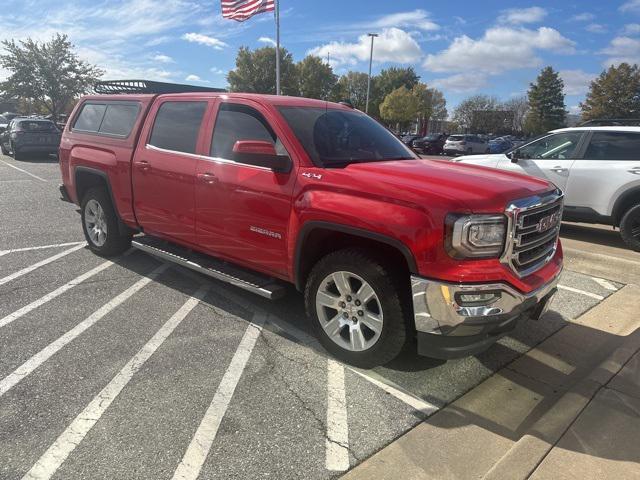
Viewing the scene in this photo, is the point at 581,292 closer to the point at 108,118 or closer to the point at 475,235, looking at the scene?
the point at 475,235

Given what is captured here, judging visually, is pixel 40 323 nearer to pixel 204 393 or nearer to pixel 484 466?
pixel 204 393

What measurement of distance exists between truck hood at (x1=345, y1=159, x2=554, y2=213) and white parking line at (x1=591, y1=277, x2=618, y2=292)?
2431 mm

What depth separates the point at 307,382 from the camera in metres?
3.27

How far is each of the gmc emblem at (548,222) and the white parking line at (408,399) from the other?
1.36 m

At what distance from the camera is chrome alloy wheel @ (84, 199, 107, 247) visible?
5.75 m

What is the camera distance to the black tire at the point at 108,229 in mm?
5566

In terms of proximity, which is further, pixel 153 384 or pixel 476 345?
pixel 153 384

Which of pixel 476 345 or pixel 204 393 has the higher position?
pixel 476 345

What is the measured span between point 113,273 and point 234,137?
2373mm

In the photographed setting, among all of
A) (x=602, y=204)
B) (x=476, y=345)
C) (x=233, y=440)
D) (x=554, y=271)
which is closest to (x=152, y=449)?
(x=233, y=440)

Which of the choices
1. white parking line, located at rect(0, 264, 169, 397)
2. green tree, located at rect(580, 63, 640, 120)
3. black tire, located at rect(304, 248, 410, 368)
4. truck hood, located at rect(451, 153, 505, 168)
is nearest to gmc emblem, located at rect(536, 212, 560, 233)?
black tire, located at rect(304, 248, 410, 368)

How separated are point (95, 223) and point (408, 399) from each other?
14.8 ft

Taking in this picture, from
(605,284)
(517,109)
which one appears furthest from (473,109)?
(605,284)

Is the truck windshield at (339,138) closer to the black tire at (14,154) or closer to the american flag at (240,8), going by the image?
the american flag at (240,8)
